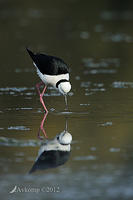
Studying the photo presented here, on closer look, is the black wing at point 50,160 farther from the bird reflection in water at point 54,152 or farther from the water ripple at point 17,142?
the water ripple at point 17,142

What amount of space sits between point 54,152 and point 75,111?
198 centimetres

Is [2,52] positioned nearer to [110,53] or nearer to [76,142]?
[110,53]

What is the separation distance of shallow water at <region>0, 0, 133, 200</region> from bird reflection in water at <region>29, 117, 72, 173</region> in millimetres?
74

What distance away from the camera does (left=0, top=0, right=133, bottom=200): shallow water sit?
5.79 metres

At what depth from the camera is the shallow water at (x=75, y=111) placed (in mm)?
5793

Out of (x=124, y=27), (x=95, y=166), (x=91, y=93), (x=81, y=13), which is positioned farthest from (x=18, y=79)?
(x=81, y=13)

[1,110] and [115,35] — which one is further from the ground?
[115,35]

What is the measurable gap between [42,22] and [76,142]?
12.3 metres

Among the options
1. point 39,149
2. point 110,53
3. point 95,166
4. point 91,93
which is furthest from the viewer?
point 110,53

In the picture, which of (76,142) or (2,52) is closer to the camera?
(76,142)

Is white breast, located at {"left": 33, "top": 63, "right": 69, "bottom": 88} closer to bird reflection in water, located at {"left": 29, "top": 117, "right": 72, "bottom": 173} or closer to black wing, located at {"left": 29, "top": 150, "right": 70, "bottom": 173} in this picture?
bird reflection in water, located at {"left": 29, "top": 117, "right": 72, "bottom": 173}

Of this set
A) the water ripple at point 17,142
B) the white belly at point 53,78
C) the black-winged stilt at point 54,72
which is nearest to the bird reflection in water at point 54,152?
the water ripple at point 17,142

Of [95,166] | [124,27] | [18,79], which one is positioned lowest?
[95,166]

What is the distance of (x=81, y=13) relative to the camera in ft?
68.7
